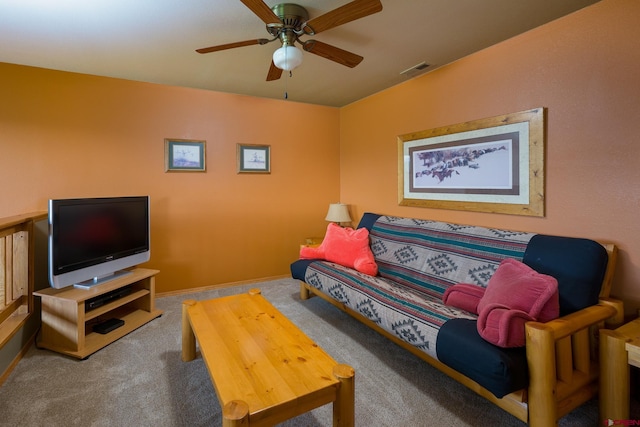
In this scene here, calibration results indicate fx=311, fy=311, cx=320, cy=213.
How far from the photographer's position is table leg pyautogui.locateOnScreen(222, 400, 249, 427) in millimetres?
1071

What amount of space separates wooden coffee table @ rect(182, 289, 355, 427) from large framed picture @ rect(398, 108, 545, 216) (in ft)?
5.84

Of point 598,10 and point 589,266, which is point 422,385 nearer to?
point 589,266

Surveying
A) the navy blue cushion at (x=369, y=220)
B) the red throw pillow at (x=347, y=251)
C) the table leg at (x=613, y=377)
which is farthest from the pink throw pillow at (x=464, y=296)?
the navy blue cushion at (x=369, y=220)

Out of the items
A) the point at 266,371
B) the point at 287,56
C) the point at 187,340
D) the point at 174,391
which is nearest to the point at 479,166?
the point at 287,56

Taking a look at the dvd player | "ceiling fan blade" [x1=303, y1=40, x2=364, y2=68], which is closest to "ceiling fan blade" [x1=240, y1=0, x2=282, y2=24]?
"ceiling fan blade" [x1=303, y1=40, x2=364, y2=68]

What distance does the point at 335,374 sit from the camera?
132cm

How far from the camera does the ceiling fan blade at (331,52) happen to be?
189 cm

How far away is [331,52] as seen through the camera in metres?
2.00

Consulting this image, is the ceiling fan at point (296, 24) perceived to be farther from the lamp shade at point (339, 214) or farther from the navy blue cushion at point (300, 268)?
the lamp shade at point (339, 214)

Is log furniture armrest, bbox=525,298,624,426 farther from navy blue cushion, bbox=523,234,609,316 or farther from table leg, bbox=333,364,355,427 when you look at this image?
table leg, bbox=333,364,355,427

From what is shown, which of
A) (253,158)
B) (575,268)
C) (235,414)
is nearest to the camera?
(235,414)

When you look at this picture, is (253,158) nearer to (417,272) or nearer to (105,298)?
(105,298)

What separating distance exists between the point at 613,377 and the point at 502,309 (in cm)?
57

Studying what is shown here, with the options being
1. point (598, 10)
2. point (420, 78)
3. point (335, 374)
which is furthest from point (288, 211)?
point (598, 10)
